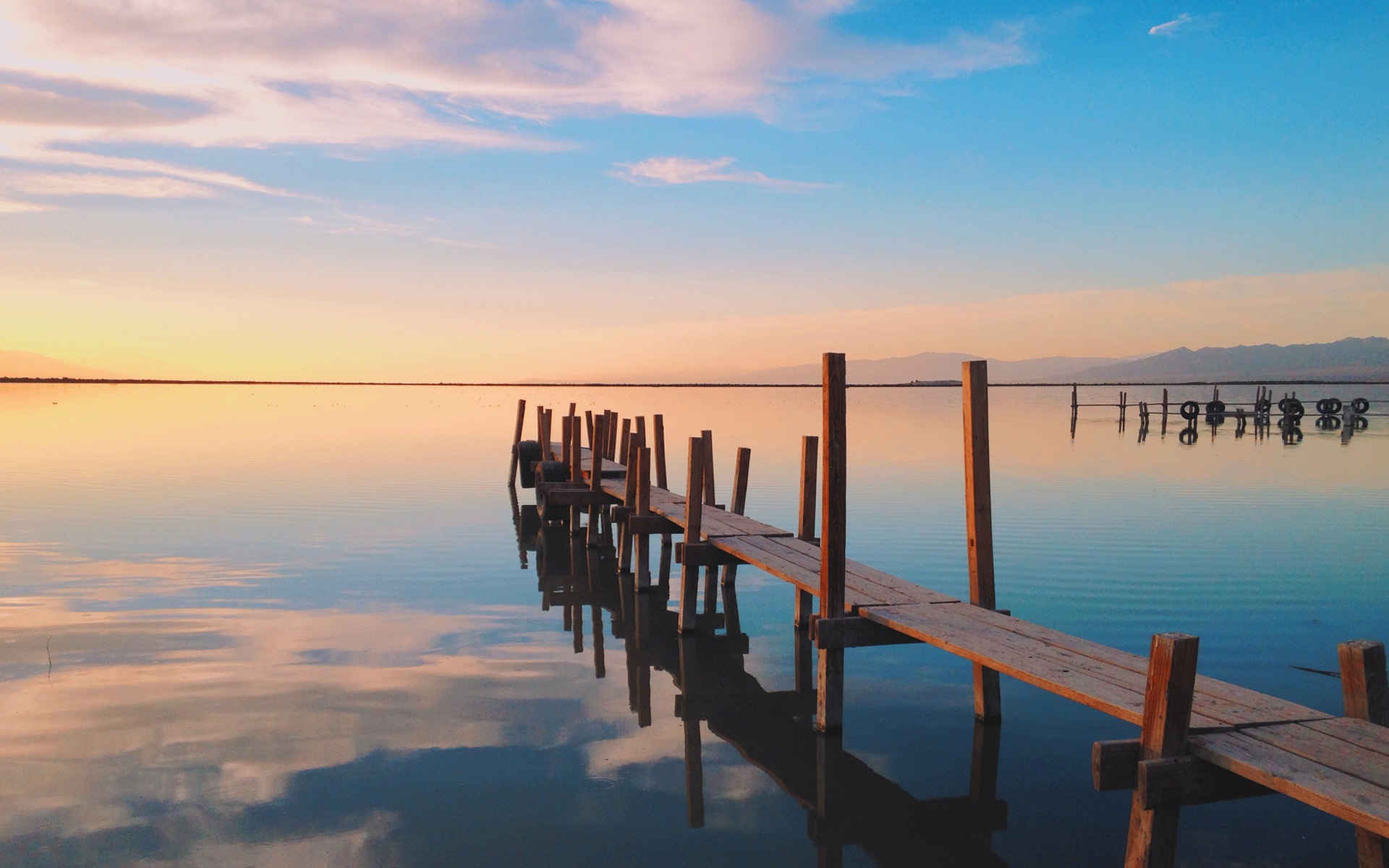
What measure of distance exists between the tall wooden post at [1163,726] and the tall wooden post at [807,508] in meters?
7.19

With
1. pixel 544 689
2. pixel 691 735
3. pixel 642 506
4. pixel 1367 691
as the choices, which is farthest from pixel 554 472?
pixel 1367 691

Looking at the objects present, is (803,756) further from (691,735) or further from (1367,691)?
(1367,691)

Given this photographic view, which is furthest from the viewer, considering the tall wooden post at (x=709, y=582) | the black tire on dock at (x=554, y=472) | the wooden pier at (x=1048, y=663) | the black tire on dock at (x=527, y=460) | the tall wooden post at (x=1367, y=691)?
the black tire on dock at (x=527, y=460)

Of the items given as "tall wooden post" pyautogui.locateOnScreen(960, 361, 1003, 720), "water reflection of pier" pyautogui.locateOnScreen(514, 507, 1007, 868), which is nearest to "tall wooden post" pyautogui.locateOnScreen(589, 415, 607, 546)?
"water reflection of pier" pyautogui.locateOnScreen(514, 507, 1007, 868)

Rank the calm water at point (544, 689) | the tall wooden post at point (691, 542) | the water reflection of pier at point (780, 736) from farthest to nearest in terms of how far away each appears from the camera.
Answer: the tall wooden post at point (691, 542), the water reflection of pier at point (780, 736), the calm water at point (544, 689)

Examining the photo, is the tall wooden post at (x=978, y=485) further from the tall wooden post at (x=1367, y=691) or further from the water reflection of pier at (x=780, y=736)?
the tall wooden post at (x=1367, y=691)

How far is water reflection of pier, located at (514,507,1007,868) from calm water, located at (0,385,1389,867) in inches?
1.5

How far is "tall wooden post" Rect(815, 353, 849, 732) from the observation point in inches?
352

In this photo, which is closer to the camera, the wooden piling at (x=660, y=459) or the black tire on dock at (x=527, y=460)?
the wooden piling at (x=660, y=459)

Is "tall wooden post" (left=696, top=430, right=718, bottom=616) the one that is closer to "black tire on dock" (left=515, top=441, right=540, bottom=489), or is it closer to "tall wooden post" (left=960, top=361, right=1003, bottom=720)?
"tall wooden post" (left=960, top=361, right=1003, bottom=720)

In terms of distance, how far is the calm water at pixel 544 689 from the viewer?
7.12 metres

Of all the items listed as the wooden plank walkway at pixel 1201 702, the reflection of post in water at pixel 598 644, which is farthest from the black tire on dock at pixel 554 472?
the wooden plank walkway at pixel 1201 702

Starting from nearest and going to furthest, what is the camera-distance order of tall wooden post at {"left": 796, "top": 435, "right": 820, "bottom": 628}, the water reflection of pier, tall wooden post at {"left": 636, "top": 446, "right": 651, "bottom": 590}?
1. the water reflection of pier
2. tall wooden post at {"left": 796, "top": 435, "right": 820, "bottom": 628}
3. tall wooden post at {"left": 636, "top": 446, "right": 651, "bottom": 590}

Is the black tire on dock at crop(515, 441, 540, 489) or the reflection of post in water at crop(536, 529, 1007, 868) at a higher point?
the black tire on dock at crop(515, 441, 540, 489)
